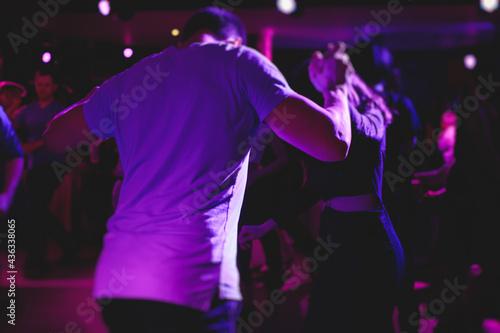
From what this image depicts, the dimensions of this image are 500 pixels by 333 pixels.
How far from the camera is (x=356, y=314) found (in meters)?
1.71

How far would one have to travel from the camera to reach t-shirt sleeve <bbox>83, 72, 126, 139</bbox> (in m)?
1.17

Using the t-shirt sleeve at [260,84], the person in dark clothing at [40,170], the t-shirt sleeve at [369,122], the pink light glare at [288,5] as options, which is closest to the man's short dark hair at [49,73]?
the person in dark clothing at [40,170]

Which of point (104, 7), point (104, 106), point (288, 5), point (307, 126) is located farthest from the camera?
point (288, 5)

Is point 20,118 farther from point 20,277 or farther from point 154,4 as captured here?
point 154,4

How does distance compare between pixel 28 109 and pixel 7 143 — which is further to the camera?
pixel 28 109

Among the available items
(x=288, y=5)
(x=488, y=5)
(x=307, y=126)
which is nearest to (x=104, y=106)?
(x=307, y=126)

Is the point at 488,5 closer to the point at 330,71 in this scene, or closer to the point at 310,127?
the point at 330,71

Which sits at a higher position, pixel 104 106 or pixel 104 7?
pixel 104 106

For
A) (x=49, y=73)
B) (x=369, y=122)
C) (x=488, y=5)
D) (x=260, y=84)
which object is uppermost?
(x=260, y=84)

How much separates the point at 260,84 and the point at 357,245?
0.94m

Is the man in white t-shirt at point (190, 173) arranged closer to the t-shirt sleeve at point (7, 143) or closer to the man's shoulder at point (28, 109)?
the t-shirt sleeve at point (7, 143)

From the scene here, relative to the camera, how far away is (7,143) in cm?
224

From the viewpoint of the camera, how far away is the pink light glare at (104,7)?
516 cm

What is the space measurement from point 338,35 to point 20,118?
797 cm
